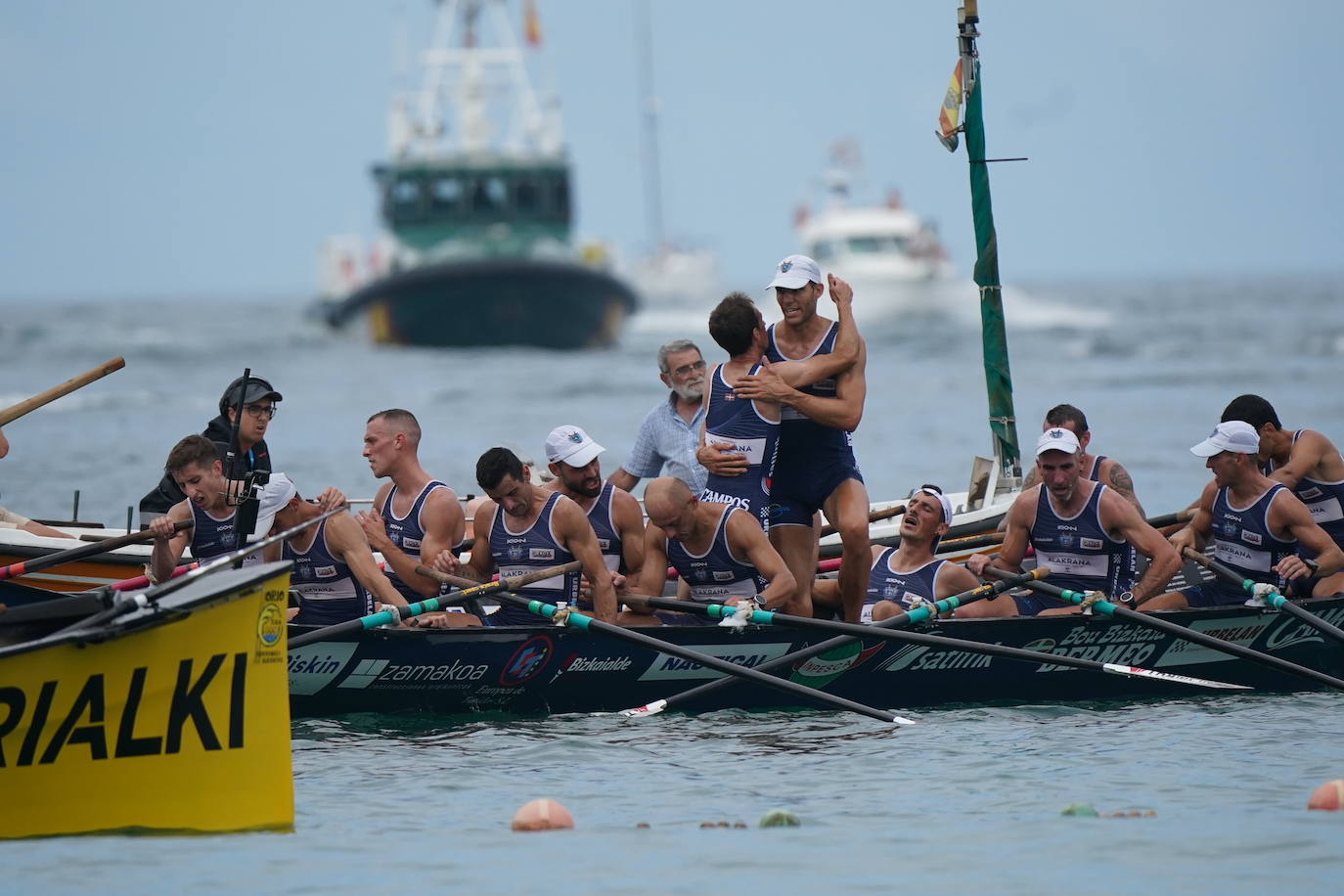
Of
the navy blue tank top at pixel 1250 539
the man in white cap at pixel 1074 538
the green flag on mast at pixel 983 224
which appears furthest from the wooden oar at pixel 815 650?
the green flag on mast at pixel 983 224

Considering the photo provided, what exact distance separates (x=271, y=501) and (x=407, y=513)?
854 millimetres

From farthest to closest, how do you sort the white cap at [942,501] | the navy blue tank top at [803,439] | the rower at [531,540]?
the white cap at [942,501] < the navy blue tank top at [803,439] < the rower at [531,540]

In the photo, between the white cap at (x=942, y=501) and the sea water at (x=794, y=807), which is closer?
the sea water at (x=794, y=807)

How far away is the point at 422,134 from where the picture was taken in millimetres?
41875

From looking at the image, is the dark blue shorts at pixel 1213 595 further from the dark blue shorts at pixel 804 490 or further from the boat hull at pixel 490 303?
the boat hull at pixel 490 303

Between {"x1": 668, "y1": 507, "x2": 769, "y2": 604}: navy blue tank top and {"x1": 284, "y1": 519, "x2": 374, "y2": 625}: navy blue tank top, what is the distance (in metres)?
1.74

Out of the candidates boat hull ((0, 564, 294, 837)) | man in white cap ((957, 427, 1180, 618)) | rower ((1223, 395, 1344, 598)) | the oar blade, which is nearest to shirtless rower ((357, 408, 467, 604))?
boat hull ((0, 564, 294, 837))

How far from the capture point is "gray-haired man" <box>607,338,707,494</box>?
1105cm

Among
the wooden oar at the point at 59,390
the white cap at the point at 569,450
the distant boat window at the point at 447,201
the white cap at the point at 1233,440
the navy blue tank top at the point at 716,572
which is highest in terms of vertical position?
the distant boat window at the point at 447,201

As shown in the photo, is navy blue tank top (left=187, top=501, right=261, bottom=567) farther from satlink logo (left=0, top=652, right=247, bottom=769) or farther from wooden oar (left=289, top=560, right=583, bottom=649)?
satlink logo (left=0, top=652, right=247, bottom=769)

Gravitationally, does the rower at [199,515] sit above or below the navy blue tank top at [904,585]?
above

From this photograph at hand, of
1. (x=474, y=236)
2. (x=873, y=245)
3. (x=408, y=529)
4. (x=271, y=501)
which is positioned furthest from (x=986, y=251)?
(x=873, y=245)

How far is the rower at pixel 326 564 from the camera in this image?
9.96 m

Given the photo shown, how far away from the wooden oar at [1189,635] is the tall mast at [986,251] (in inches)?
119
